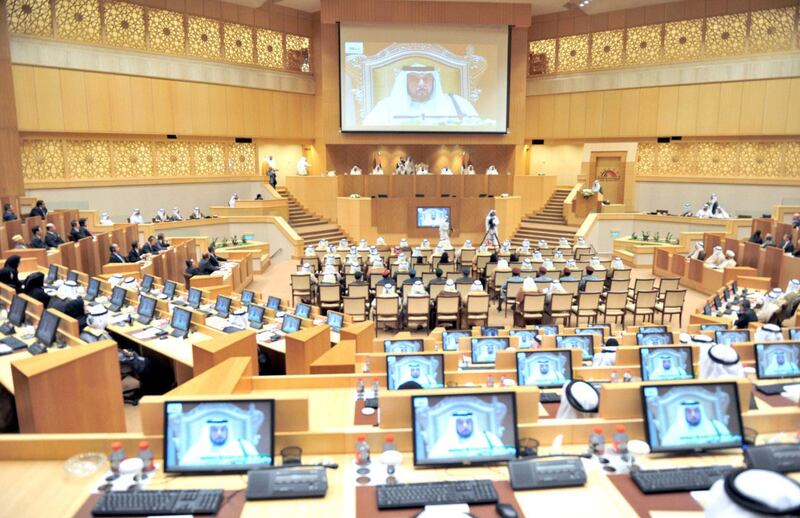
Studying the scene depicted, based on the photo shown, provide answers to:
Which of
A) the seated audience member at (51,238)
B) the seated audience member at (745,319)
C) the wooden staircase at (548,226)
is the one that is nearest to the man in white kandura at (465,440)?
the seated audience member at (745,319)

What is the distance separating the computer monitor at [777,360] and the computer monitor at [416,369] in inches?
137

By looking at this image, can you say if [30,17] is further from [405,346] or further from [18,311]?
[405,346]

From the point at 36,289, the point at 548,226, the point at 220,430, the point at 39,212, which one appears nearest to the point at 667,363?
the point at 220,430

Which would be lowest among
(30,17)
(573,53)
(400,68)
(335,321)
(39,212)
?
(335,321)

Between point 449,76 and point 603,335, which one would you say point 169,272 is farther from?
Result: point 449,76

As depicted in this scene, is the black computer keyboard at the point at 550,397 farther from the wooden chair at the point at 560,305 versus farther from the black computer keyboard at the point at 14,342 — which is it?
the black computer keyboard at the point at 14,342

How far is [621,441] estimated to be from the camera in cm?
384

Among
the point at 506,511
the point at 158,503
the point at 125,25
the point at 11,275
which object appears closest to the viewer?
the point at 506,511

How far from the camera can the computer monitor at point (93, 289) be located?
10.0m

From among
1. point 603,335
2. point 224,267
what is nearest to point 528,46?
point 224,267

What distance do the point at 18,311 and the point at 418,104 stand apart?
60.2 feet

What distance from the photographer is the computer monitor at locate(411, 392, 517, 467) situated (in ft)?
12.3

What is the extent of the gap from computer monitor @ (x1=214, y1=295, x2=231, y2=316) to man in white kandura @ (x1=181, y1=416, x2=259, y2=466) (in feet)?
18.1

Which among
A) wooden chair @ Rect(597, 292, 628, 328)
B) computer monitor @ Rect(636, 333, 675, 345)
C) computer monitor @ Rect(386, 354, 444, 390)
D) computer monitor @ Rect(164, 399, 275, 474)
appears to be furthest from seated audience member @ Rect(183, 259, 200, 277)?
computer monitor @ Rect(164, 399, 275, 474)
